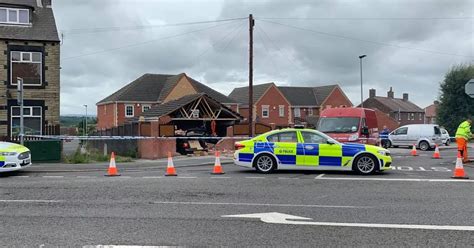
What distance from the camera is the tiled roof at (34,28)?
990 inches

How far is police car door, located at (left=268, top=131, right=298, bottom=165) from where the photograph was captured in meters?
15.1

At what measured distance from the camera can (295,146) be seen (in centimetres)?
1505

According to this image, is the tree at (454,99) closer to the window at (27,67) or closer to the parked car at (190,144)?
the parked car at (190,144)

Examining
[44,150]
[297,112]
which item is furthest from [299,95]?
[44,150]

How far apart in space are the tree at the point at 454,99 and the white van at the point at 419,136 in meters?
20.1

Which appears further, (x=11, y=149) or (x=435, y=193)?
(x=11, y=149)

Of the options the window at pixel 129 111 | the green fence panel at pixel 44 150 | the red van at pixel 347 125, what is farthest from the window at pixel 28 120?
the window at pixel 129 111

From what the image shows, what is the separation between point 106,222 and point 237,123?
2468cm

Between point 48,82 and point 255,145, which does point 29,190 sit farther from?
point 48,82

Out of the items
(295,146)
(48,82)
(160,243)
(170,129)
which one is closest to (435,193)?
(295,146)

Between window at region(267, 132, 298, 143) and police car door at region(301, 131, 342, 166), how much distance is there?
41 cm

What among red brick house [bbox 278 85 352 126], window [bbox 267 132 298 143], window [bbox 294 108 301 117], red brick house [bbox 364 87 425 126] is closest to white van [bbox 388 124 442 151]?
window [bbox 267 132 298 143]

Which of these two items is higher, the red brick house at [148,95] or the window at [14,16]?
the window at [14,16]

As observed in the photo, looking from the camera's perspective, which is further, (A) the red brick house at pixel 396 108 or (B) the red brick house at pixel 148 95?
(A) the red brick house at pixel 396 108
